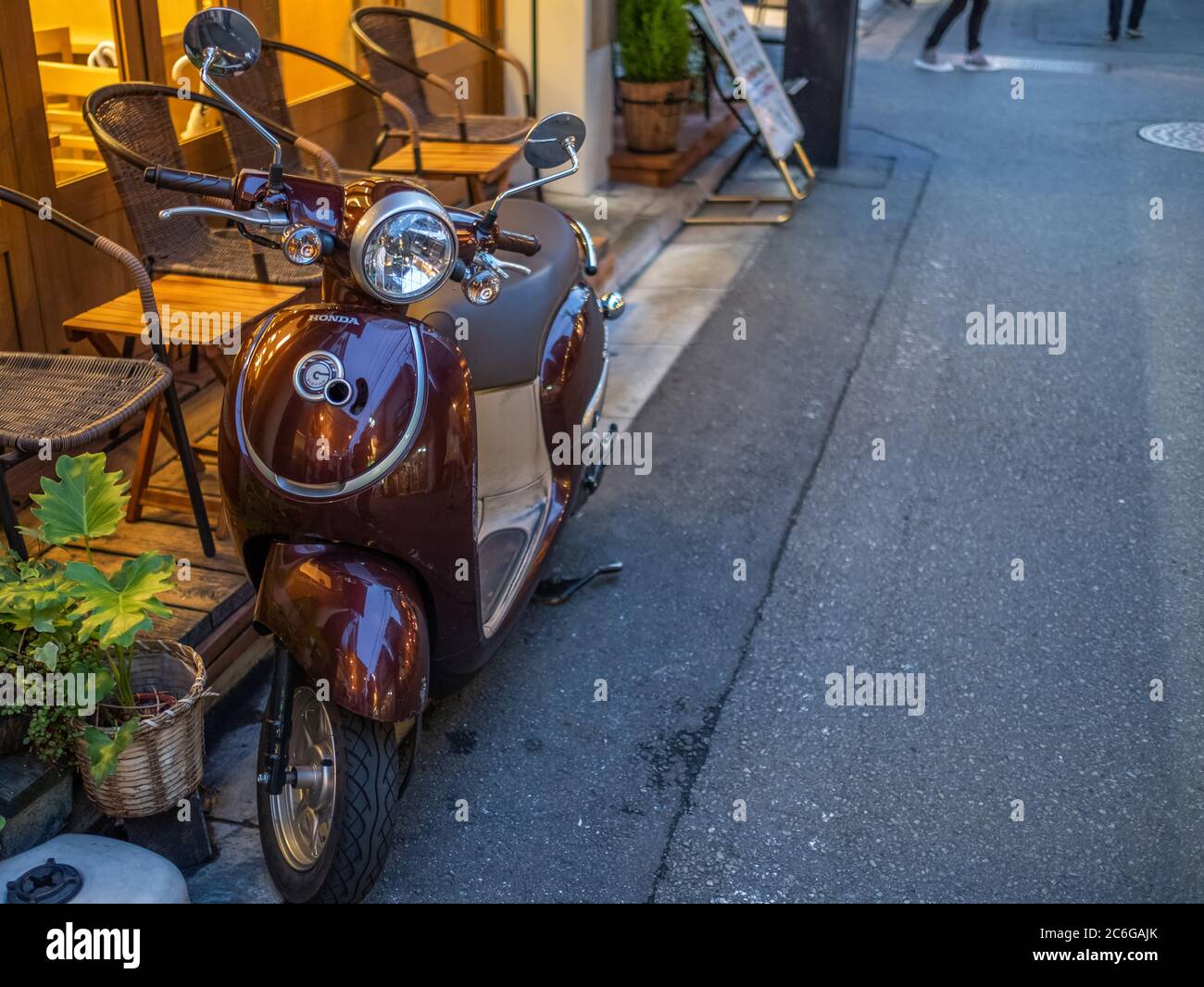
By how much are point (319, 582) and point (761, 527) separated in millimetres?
2197

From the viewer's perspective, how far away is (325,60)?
18.1ft

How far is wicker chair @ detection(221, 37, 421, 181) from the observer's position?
4.87 meters

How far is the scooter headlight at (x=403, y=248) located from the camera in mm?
2494

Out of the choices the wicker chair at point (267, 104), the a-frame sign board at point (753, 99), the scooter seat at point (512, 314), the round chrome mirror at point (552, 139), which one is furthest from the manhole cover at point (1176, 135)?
the round chrome mirror at point (552, 139)

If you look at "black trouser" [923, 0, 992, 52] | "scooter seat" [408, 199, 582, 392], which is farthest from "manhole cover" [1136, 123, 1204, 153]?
"scooter seat" [408, 199, 582, 392]

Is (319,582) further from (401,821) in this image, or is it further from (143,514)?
(143,514)

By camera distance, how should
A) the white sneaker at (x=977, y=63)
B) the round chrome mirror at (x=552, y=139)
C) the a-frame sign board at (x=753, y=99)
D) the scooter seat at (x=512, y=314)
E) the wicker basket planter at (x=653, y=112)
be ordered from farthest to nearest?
1. the white sneaker at (x=977, y=63)
2. the wicker basket planter at (x=653, y=112)
3. the a-frame sign board at (x=753, y=99)
4. the scooter seat at (x=512, y=314)
5. the round chrome mirror at (x=552, y=139)

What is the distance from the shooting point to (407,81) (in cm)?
641

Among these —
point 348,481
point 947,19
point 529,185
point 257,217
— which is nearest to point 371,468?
point 348,481

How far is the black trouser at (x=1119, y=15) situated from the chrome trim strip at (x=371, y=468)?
13183 millimetres

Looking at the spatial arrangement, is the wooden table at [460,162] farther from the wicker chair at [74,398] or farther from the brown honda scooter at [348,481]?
the brown honda scooter at [348,481]

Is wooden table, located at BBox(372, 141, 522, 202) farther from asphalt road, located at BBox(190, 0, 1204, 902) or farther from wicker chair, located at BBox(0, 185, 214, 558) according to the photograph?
wicker chair, located at BBox(0, 185, 214, 558)

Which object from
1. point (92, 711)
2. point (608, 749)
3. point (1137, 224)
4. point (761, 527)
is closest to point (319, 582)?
point (92, 711)

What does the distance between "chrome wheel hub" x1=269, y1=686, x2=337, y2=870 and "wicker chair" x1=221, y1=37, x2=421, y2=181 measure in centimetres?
235
